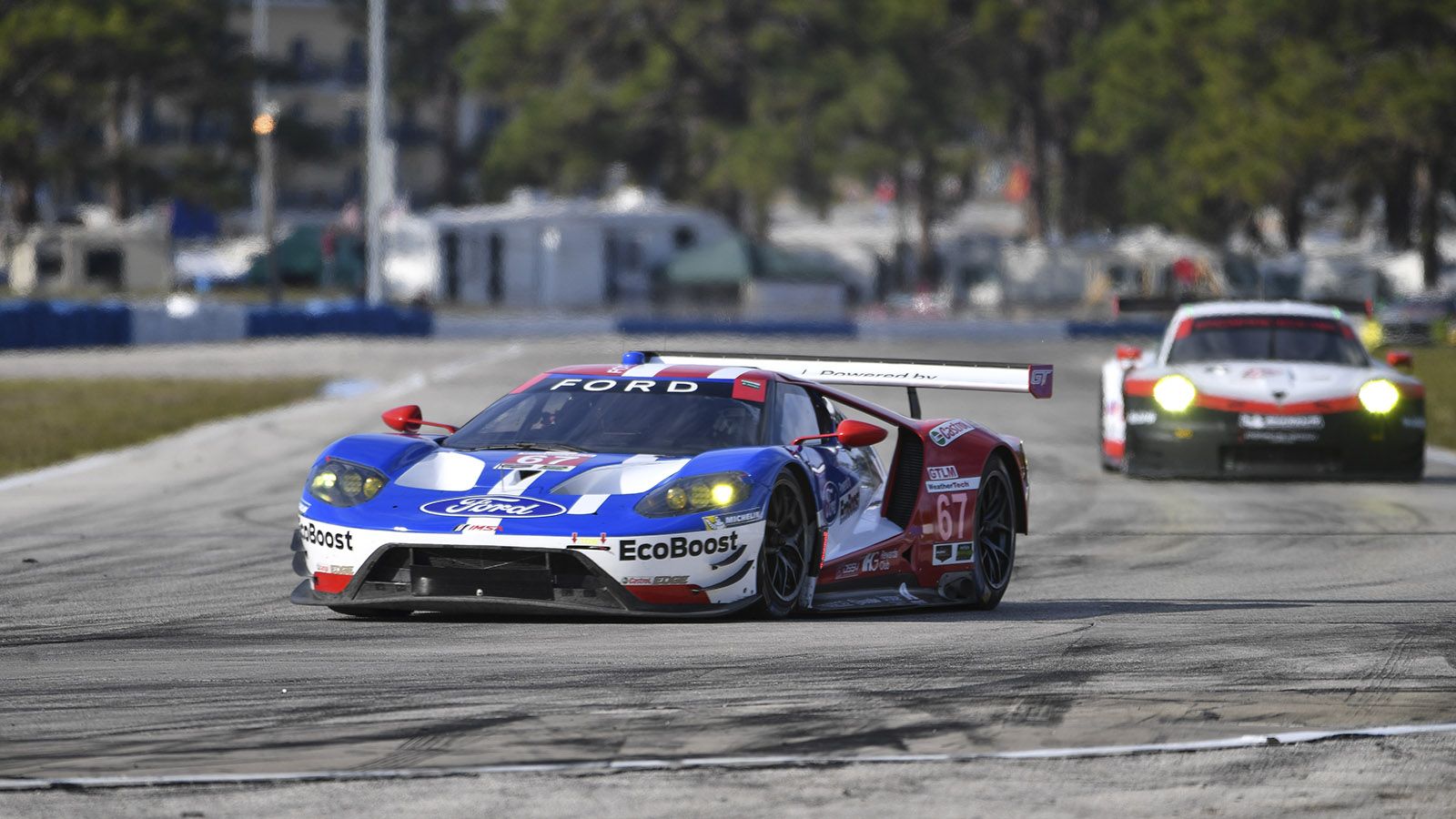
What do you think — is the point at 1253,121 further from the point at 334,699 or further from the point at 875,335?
the point at 334,699

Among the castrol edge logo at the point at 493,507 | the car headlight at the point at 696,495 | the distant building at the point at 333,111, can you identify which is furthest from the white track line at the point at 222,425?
the distant building at the point at 333,111

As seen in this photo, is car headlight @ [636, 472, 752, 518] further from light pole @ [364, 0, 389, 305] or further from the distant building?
the distant building

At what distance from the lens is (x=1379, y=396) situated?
16906 millimetres

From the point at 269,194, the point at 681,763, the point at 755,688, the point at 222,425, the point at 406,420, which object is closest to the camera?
the point at 681,763

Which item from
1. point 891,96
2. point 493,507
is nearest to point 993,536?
point 493,507

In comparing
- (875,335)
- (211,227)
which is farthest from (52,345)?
(211,227)

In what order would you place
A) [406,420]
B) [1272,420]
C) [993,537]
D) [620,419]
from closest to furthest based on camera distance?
[620,419] < [406,420] < [993,537] < [1272,420]

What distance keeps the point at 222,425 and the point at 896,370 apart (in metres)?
12.8

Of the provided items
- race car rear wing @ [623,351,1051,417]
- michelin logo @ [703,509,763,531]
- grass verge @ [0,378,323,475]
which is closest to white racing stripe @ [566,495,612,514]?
michelin logo @ [703,509,763,531]

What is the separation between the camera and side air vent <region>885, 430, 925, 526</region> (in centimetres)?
961

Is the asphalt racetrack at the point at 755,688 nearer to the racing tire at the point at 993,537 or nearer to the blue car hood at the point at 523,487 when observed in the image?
the racing tire at the point at 993,537

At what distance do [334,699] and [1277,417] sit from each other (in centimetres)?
1141

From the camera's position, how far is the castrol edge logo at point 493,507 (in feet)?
27.0

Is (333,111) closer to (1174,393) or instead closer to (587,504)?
(1174,393)
